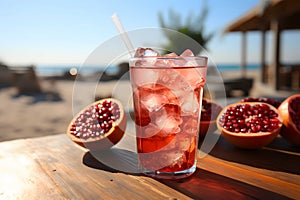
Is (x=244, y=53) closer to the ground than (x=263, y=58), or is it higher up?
higher up

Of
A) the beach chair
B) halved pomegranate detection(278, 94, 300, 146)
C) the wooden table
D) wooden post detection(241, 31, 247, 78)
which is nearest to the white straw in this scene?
the wooden table

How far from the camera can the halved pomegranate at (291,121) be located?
941 mm

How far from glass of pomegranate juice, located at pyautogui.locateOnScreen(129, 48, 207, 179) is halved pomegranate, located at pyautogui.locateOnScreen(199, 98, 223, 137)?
1.00 ft

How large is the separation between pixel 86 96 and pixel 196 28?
655 centimetres

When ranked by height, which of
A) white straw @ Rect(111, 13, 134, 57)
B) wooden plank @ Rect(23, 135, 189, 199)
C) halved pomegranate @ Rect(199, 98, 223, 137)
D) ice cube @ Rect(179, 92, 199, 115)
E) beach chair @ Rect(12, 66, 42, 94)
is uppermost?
white straw @ Rect(111, 13, 134, 57)

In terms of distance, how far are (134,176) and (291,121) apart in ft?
1.95

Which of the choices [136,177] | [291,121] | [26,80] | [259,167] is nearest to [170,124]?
[136,177]

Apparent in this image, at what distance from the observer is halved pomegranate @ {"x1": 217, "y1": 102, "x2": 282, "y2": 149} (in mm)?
894

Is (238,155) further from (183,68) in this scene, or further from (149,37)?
(149,37)

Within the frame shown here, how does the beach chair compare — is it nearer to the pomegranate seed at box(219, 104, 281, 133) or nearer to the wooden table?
the wooden table

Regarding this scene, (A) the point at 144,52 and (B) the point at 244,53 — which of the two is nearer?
(A) the point at 144,52

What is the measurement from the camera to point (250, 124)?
0.93 metres

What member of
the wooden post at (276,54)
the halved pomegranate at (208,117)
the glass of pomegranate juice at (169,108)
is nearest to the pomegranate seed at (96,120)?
the glass of pomegranate juice at (169,108)

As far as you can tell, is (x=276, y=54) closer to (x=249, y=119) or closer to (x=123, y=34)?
(x=249, y=119)
